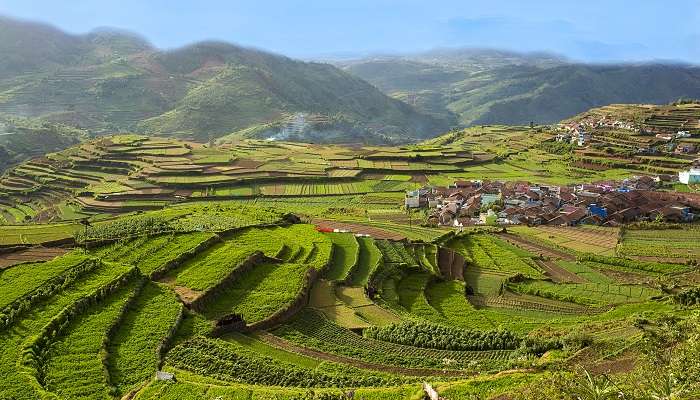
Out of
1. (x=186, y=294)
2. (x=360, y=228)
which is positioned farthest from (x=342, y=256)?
(x=186, y=294)

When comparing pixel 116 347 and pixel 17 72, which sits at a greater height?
pixel 17 72

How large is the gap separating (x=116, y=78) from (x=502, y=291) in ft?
475

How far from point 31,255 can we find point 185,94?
447ft

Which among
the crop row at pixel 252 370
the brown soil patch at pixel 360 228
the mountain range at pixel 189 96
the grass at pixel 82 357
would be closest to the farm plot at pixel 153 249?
the grass at pixel 82 357

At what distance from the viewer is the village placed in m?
50.4

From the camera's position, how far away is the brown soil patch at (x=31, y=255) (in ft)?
89.6

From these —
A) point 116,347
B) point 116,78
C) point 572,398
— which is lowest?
point 116,347

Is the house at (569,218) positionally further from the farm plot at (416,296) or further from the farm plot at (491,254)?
the farm plot at (416,296)

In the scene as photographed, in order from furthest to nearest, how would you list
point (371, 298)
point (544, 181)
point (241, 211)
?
point (544, 181) → point (241, 211) → point (371, 298)

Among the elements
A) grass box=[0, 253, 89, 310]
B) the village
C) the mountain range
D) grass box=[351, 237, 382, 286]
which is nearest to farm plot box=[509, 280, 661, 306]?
Result: grass box=[351, 237, 382, 286]

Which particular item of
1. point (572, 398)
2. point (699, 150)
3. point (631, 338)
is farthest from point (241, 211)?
point (699, 150)

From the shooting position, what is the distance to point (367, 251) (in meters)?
37.4

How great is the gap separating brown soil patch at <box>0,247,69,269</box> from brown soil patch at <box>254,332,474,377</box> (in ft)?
40.5

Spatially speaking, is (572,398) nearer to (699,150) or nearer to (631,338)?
(631,338)
